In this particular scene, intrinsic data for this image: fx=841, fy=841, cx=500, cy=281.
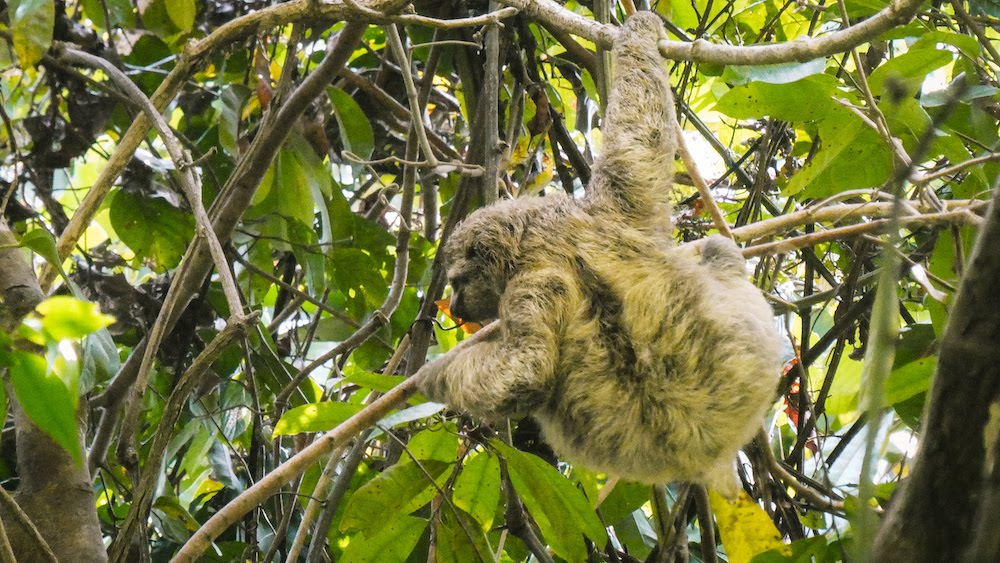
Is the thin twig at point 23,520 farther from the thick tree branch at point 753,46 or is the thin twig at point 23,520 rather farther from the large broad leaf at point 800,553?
the thick tree branch at point 753,46

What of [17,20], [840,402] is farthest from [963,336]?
[17,20]

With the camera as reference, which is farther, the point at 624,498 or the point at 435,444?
the point at 624,498

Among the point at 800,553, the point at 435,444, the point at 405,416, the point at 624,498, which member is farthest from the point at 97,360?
the point at 800,553

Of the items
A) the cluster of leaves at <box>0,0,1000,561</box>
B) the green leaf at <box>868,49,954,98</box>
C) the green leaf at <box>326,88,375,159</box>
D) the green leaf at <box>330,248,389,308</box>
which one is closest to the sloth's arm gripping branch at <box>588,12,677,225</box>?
the cluster of leaves at <box>0,0,1000,561</box>

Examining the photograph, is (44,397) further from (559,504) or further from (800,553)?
(800,553)

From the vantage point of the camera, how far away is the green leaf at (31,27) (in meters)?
3.18

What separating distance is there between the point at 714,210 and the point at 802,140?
6.19 feet

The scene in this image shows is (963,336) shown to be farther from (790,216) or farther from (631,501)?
(631,501)

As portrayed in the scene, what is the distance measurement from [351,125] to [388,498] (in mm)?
2091

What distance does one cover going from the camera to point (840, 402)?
12.1 feet

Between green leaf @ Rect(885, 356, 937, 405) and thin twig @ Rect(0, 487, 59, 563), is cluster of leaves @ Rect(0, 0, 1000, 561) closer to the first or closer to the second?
green leaf @ Rect(885, 356, 937, 405)

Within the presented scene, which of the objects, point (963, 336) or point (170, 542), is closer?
point (963, 336)

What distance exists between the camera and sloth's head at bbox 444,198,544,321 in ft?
10.6

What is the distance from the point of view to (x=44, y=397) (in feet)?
4.72
